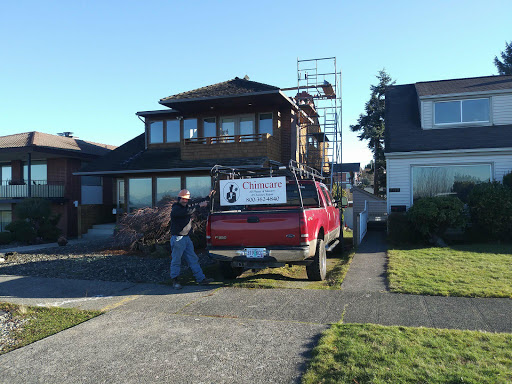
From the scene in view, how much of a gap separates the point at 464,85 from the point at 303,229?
12489 mm

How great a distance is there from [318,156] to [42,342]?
1629 centimetres

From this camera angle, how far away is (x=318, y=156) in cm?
1964

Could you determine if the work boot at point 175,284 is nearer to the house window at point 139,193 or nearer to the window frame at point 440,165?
the window frame at point 440,165

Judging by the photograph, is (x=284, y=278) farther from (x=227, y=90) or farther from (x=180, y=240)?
(x=227, y=90)

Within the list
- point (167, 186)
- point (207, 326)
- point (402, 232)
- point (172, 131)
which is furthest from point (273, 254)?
point (172, 131)

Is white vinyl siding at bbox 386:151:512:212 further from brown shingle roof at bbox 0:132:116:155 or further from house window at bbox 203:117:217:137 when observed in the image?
brown shingle roof at bbox 0:132:116:155

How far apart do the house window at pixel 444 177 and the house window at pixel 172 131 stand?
35.4 ft

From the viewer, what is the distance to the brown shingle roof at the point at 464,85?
47.8 feet

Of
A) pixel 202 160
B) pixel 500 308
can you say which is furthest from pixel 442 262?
pixel 202 160

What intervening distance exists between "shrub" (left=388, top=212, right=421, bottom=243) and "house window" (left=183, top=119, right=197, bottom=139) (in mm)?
10030

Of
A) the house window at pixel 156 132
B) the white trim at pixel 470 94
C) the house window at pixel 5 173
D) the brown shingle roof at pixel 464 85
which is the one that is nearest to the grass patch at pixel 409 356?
the white trim at pixel 470 94

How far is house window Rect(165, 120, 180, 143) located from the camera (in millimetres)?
18781

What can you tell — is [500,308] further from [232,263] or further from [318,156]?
[318,156]

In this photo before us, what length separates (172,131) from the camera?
18.9 metres
